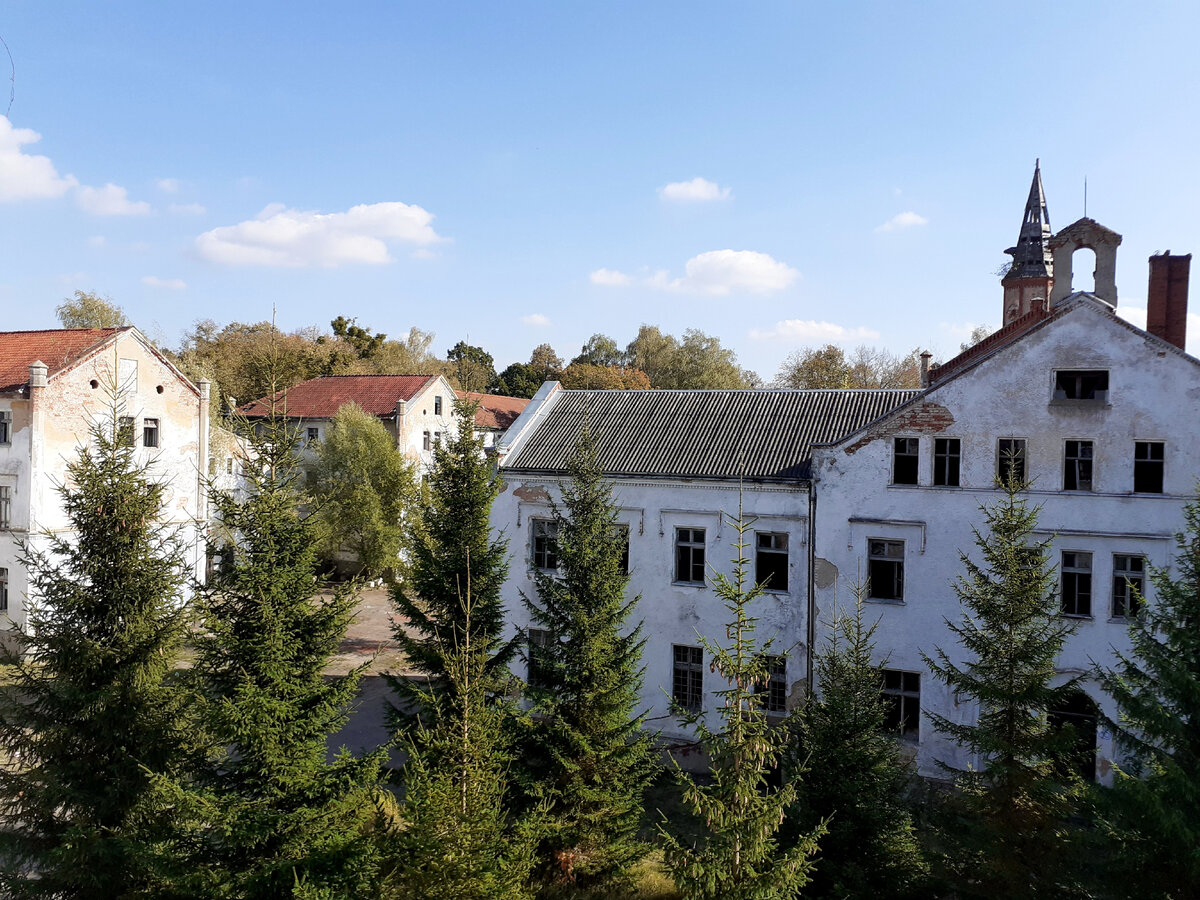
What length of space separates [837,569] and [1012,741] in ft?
25.1

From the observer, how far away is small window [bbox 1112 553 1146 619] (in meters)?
18.3

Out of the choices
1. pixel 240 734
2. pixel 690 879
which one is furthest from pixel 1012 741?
Answer: pixel 240 734

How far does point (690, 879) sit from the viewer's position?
8.87 m

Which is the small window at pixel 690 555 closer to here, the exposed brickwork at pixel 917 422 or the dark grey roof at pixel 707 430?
the dark grey roof at pixel 707 430

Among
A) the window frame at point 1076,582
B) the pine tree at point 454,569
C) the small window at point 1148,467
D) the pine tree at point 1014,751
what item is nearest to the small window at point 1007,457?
the window frame at point 1076,582

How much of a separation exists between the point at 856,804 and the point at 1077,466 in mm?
10552

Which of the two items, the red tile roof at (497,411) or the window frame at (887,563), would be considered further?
the red tile roof at (497,411)

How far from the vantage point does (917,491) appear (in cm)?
1980

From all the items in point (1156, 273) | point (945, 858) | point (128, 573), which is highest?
point (1156, 273)

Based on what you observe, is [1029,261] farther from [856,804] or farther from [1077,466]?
[856,804]

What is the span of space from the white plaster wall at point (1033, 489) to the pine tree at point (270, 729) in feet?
44.1

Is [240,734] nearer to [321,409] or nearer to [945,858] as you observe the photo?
[945,858]

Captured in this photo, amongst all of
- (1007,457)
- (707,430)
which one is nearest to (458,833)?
(1007,457)

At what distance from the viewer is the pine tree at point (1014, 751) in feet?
40.4
